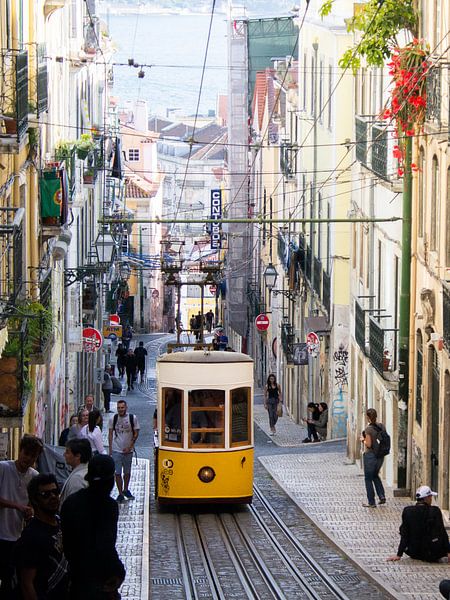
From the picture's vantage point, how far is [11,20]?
18.8 metres

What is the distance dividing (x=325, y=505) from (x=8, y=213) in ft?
20.0

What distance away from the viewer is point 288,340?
4094 centimetres

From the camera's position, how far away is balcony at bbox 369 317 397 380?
22656 mm

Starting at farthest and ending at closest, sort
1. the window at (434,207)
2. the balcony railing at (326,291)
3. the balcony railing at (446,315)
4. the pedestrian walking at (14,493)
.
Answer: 1. the balcony railing at (326,291)
2. the window at (434,207)
3. the balcony railing at (446,315)
4. the pedestrian walking at (14,493)

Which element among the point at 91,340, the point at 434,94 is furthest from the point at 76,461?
the point at 91,340

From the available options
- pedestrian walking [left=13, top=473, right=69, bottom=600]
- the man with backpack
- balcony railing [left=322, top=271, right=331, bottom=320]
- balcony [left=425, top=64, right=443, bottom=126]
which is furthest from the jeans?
balcony railing [left=322, top=271, right=331, bottom=320]

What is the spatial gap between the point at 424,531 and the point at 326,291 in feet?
64.5

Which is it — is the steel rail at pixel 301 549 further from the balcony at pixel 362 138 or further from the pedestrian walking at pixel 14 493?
the balcony at pixel 362 138

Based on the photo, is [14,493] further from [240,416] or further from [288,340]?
[288,340]

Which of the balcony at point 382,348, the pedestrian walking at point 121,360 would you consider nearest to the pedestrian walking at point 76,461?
the balcony at point 382,348

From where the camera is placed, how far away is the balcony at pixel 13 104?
14.8 metres

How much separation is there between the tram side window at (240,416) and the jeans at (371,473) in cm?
160

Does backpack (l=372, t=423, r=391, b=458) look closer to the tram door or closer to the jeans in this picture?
the jeans

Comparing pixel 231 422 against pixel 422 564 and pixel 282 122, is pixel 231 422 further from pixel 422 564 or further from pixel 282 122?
pixel 282 122
